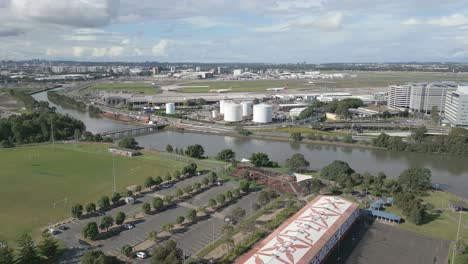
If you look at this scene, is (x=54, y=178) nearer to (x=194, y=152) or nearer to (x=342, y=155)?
(x=194, y=152)

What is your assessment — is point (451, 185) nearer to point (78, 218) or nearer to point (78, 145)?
point (78, 218)

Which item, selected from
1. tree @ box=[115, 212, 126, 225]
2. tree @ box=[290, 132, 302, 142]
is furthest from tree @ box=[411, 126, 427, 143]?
tree @ box=[115, 212, 126, 225]

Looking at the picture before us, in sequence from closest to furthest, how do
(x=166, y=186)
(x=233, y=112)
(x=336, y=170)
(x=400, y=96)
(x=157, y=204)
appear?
(x=157, y=204)
(x=166, y=186)
(x=336, y=170)
(x=233, y=112)
(x=400, y=96)

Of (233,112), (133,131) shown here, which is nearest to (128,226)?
(133,131)

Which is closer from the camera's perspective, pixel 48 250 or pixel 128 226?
pixel 48 250

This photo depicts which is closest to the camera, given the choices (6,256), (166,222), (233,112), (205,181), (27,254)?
(6,256)

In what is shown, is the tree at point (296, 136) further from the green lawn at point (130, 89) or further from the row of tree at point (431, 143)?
the green lawn at point (130, 89)
